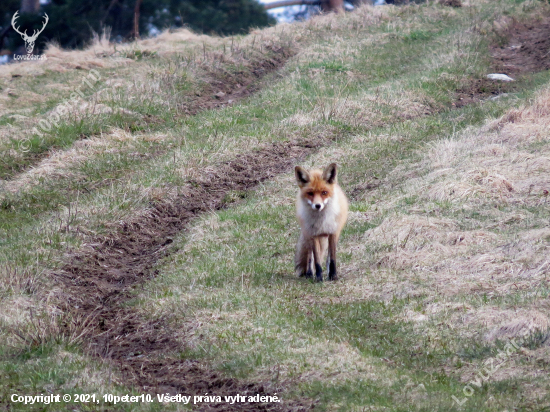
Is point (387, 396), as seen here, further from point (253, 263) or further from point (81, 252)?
point (81, 252)

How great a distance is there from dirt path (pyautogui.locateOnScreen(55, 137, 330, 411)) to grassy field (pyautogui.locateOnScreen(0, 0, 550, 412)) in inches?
3.8

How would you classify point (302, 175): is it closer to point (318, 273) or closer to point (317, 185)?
point (317, 185)

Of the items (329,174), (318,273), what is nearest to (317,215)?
(329,174)

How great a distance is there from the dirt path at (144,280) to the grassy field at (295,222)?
0.10 metres

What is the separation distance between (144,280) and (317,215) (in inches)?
108

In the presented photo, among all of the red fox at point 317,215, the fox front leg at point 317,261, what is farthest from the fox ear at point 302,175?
the fox front leg at point 317,261

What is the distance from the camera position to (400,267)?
830cm

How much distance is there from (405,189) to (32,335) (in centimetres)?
712

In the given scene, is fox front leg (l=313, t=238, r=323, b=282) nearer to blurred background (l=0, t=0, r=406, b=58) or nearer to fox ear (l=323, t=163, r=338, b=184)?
fox ear (l=323, t=163, r=338, b=184)

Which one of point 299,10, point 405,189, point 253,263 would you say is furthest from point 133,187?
point 299,10

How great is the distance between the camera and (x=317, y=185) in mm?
7570

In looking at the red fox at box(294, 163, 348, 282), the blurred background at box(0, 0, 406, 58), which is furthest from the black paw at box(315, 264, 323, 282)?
the blurred background at box(0, 0, 406, 58)

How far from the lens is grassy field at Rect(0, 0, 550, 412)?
5.93m

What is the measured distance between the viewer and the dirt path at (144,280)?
5.98 metres
